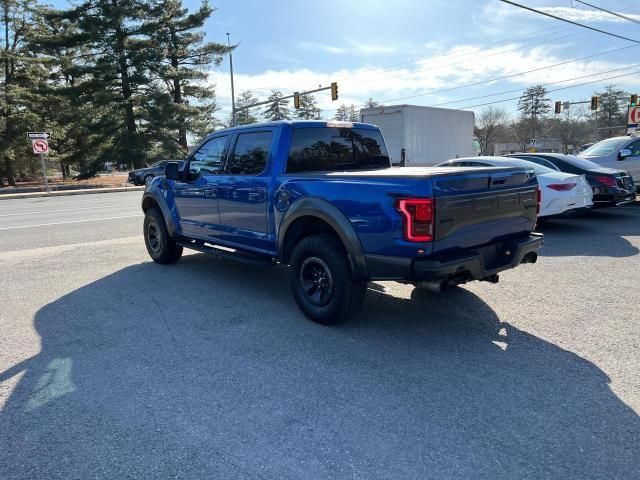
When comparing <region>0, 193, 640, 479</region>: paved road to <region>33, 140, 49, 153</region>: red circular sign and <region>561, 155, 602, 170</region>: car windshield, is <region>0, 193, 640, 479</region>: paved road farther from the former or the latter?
<region>33, 140, 49, 153</region>: red circular sign

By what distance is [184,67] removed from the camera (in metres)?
40.7

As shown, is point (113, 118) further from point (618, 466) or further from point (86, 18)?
point (618, 466)

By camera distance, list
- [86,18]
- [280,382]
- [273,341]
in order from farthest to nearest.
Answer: [86,18], [273,341], [280,382]

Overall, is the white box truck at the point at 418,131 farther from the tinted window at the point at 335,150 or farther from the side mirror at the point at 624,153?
the tinted window at the point at 335,150

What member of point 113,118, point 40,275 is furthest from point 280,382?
point 113,118

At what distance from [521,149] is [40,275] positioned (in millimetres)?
83319

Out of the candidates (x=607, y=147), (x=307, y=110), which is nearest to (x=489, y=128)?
(x=307, y=110)

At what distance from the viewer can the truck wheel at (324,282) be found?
13.9ft

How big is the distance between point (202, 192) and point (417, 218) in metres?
3.34

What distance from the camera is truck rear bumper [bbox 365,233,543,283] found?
145 inches

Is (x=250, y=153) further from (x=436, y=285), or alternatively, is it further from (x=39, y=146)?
(x=39, y=146)

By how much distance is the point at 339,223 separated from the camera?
411cm

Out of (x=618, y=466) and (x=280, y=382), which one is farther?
(x=280, y=382)

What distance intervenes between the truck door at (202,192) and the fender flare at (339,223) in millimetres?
1733
